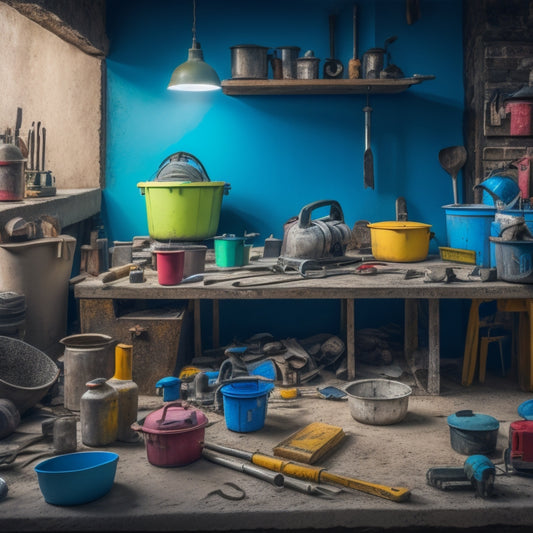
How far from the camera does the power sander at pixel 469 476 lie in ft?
10.4

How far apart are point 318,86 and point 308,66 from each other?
18 cm

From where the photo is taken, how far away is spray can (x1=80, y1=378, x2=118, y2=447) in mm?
3826

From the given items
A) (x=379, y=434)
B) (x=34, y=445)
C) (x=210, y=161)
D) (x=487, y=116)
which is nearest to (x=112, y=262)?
(x=210, y=161)

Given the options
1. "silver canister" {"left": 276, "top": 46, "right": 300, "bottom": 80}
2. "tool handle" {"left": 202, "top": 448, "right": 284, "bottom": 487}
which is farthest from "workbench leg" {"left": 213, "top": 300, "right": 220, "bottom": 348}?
"tool handle" {"left": 202, "top": 448, "right": 284, "bottom": 487}

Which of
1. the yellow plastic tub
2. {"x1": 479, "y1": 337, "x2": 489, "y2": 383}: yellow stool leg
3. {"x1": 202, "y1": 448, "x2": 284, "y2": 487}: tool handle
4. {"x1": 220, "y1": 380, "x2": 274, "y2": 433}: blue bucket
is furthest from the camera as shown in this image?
the yellow plastic tub

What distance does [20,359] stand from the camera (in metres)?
4.38

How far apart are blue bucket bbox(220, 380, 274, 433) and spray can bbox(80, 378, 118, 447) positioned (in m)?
0.63

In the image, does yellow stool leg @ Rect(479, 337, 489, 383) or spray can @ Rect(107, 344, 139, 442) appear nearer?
spray can @ Rect(107, 344, 139, 442)

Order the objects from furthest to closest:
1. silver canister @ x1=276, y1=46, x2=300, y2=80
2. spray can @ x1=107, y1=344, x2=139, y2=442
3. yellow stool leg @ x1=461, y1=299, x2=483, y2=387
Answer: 1. silver canister @ x1=276, y1=46, x2=300, y2=80
2. yellow stool leg @ x1=461, y1=299, x2=483, y2=387
3. spray can @ x1=107, y1=344, x2=139, y2=442

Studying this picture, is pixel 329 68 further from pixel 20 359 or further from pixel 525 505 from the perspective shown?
pixel 525 505

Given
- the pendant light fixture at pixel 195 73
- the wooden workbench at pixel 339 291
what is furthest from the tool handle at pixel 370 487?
the pendant light fixture at pixel 195 73

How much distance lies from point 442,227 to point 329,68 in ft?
5.62

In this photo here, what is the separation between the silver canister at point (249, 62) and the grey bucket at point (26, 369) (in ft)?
8.99

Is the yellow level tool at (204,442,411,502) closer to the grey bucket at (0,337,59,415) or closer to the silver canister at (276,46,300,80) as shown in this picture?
the grey bucket at (0,337,59,415)
